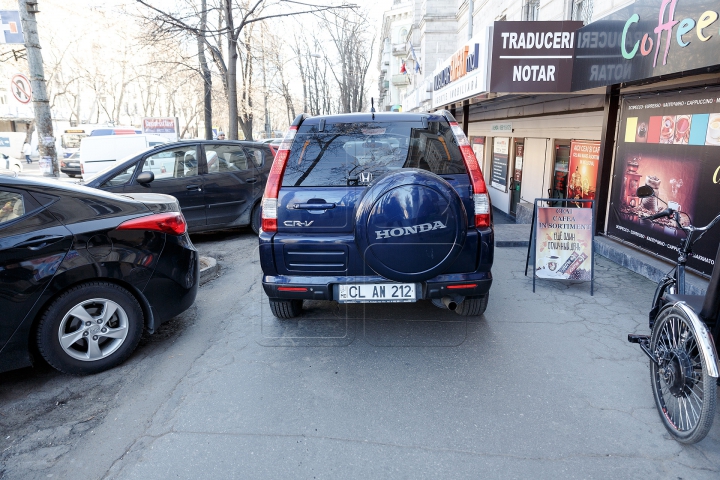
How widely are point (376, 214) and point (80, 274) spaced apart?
2171mm

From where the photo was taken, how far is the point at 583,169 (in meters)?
8.48

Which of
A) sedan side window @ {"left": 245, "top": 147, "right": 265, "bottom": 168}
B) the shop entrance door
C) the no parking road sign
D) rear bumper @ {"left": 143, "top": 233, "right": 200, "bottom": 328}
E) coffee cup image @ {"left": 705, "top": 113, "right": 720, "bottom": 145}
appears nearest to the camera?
rear bumper @ {"left": 143, "top": 233, "right": 200, "bottom": 328}

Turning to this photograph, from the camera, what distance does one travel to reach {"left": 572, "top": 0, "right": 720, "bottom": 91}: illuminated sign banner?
426 centimetres

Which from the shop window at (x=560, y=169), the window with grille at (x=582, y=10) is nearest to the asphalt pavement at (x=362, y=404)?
the shop window at (x=560, y=169)

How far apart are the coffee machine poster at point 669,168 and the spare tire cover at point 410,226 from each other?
10.0 ft

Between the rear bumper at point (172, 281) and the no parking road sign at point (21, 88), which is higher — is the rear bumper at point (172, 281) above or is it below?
below

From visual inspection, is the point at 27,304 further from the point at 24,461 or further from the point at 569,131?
the point at 569,131

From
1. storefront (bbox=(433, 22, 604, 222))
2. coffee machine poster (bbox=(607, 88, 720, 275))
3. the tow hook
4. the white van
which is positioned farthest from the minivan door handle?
the white van

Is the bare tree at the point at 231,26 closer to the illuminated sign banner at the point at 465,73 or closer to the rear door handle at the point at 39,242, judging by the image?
the illuminated sign banner at the point at 465,73

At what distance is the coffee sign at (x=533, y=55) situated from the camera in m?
6.88

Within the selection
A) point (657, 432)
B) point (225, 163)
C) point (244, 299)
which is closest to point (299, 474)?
point (657, 432)

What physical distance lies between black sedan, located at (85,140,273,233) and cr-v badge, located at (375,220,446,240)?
17.5 ft

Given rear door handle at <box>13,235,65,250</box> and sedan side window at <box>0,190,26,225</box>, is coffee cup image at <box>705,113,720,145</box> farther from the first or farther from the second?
sedan side window at <box>0,190,26,225</box>

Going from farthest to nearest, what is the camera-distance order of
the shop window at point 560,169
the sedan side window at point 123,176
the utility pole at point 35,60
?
the utility pole at point 35,60
the shop window at point 560,169
the sedan side window at point 123,176
